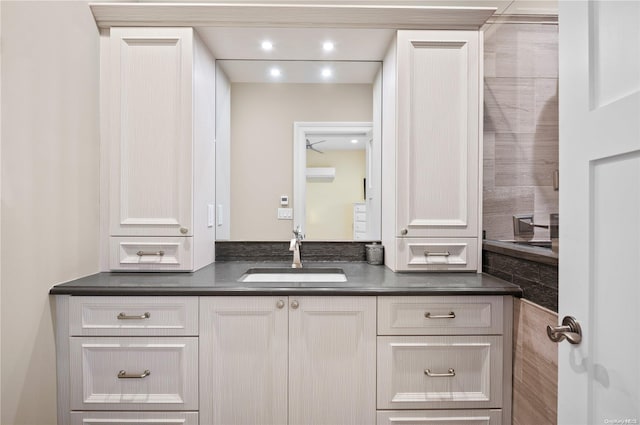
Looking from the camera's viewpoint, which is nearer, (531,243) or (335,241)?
(531,243)

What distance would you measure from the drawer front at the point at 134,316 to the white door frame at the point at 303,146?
857 mm

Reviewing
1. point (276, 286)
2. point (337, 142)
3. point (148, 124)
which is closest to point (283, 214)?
point (337, 142)

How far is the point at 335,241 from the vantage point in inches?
83.0

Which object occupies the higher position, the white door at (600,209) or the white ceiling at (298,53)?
the white ceiling at (298,53)

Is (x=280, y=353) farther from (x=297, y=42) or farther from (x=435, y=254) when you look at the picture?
(x=297, y=42)

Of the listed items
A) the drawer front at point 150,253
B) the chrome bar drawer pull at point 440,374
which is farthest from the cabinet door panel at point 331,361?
the drawer front at point 150,253

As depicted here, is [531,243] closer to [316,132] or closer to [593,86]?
[593,86]

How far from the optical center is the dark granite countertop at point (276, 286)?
143cm

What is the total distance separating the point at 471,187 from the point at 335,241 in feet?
2.68

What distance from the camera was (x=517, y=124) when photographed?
1.85 m

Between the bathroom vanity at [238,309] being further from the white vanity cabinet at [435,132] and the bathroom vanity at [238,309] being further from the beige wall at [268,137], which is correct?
the beige wall at [268,137]

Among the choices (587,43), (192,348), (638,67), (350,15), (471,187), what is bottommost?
(192,348)

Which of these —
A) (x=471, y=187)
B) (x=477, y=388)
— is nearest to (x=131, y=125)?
(x=471, y=187)

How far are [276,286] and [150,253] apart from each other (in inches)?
29.1
